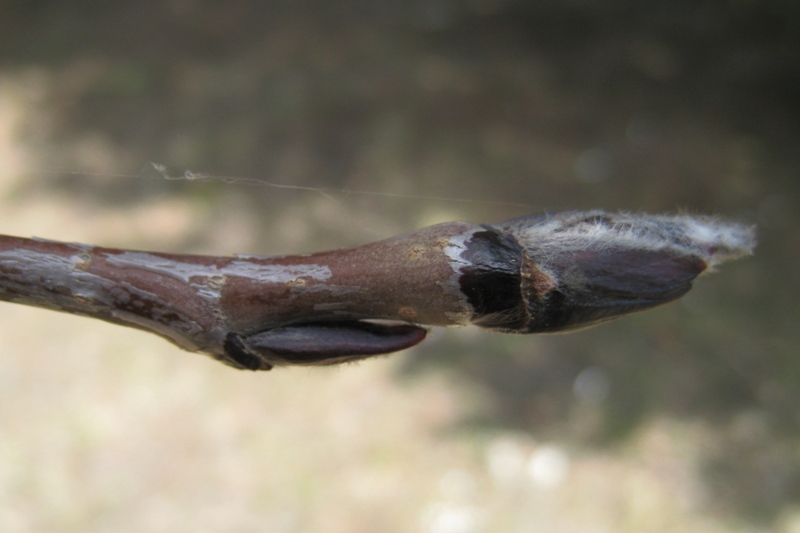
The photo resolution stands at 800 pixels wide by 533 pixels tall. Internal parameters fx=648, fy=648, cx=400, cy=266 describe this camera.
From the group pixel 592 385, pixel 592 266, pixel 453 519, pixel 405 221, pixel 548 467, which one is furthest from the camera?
pixel 405 221

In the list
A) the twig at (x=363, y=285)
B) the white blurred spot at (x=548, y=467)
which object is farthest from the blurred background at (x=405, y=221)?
the twig at (x=363, y=285)

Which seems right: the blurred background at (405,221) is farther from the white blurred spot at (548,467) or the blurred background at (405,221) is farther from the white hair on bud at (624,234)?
the white hair on bud at (624,234)

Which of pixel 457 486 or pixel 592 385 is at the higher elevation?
pixel 592 385

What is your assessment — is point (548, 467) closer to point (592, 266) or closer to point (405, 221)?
point (405, 221)

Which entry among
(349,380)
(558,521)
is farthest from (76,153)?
(558,521)

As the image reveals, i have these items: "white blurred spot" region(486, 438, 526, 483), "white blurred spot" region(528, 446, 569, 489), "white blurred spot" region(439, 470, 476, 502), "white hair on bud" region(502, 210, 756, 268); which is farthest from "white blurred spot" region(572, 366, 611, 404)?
"white hair on bud" region(502, 210, 756, 268)

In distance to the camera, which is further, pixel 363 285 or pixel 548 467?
pixel 548 467

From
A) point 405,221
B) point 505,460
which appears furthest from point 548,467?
point 405,221
